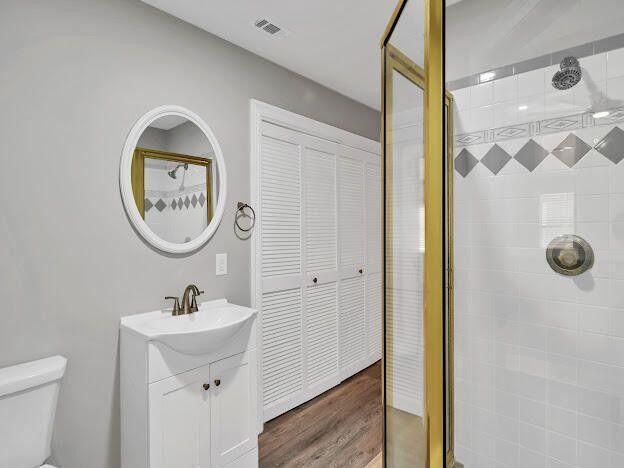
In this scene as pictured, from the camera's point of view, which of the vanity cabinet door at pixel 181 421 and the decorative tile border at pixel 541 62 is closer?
the decorative tile border at pixel 541 62

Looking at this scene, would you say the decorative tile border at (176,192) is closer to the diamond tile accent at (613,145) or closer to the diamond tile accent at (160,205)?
the diamond tile accent at (160,205)

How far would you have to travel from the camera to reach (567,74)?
1.20 metres

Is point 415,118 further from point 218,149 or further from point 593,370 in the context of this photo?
point 218,149

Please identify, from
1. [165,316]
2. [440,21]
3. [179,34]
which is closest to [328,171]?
[179,34]

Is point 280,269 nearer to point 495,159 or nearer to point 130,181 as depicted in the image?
point 130,181

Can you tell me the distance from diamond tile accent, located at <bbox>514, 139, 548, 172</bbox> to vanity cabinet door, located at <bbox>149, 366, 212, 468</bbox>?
1617 mm

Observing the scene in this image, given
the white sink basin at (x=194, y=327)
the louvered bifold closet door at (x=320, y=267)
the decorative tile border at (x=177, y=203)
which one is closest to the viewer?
the white sink basin at (x=194, y=327)

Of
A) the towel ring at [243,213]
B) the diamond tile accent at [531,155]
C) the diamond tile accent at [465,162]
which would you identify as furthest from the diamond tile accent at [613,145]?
the towel ring at [243,213]

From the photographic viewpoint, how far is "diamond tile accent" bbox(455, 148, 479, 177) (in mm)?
1053

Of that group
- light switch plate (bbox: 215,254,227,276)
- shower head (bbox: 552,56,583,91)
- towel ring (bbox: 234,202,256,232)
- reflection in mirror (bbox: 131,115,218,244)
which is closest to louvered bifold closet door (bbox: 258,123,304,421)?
towel ring (bbox: 234,202,256,232)

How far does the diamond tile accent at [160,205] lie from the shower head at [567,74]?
180 cm

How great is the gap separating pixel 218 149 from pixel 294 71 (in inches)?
36.2

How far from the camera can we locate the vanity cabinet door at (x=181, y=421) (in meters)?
1.46

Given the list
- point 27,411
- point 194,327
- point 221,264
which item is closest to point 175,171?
point 221,264
